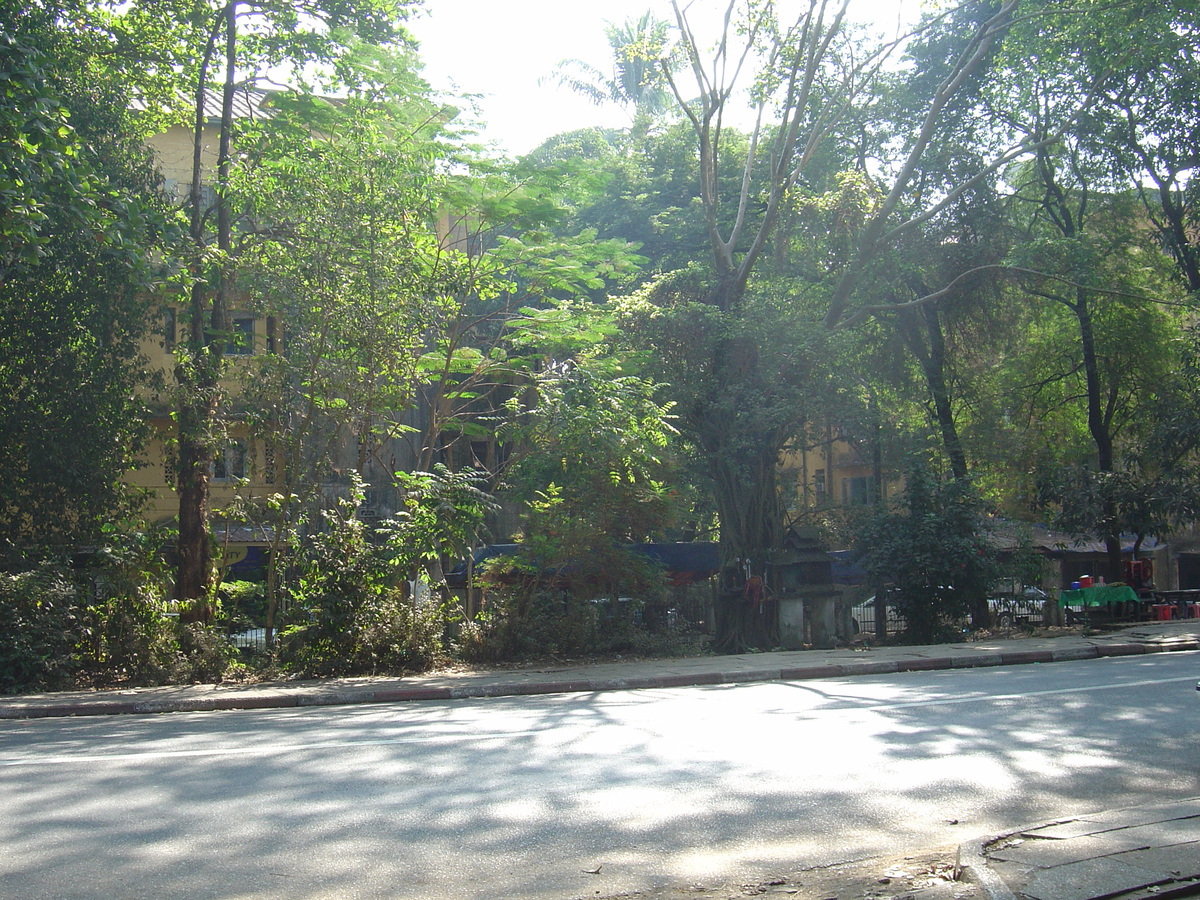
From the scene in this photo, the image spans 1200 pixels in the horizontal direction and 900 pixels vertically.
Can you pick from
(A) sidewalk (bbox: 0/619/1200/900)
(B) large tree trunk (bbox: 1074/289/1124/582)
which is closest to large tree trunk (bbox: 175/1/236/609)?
(A) sidewalk (bbox: 0/619/1200/900)

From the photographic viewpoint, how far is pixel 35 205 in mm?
11008

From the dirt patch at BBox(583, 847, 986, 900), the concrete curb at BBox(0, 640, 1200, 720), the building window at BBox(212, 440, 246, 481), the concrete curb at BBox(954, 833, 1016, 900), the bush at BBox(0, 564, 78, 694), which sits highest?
the building window at BBox(212, 440, 246, 481)

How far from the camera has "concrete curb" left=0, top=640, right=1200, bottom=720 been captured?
1234 cm

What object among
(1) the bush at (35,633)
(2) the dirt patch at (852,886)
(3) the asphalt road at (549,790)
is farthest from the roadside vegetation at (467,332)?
(2) the dirt patch at (852,886)

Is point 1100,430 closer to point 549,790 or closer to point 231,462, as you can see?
point 231,462

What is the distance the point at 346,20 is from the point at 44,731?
13453mm

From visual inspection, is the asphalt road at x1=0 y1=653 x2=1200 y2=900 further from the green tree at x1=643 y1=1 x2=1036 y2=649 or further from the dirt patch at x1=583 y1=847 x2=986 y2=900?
the green tree at x1=643 y1=1 x2=1036 y2=649

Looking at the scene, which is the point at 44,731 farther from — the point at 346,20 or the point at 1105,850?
the point at 346,20

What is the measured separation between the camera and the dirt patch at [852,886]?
14.7 ft

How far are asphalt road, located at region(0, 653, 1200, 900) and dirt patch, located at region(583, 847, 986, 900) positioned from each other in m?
0.14

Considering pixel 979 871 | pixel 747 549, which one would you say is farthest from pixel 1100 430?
pixel 979 871

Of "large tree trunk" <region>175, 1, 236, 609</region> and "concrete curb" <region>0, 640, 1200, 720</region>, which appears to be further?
"large tree trunk" <region>175, 1, 236, 609</region>

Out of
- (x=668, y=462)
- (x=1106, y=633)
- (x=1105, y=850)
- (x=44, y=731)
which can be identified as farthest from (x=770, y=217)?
(x=1105, y=850)

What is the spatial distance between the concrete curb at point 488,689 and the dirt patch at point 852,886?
27.1 ft
